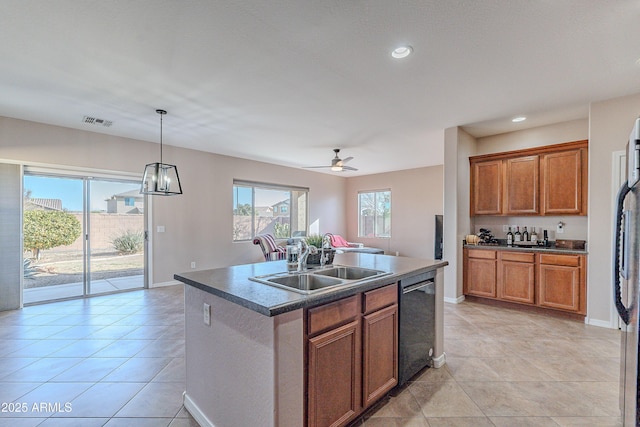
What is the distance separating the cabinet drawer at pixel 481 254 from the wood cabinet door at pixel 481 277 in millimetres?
46

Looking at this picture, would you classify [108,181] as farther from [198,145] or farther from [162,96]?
[162,96]

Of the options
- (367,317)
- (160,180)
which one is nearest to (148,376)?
(367,317)

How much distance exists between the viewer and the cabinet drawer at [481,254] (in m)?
4.30

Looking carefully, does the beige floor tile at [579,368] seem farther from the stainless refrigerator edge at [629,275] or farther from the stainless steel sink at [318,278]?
the stainless steel sink at [318,278]

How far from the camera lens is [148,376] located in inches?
94.7

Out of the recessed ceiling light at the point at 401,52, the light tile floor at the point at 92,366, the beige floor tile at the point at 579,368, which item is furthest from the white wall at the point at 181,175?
the beige floor tile at the point at 579,368

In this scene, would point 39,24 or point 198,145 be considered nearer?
point 39,24

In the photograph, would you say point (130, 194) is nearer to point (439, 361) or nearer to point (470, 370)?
point (439, 361)

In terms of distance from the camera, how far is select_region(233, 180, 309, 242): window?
6746 mm

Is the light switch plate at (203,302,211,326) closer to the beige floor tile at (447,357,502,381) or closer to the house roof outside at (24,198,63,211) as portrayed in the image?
the beige floor tile at (447,357,502,381)

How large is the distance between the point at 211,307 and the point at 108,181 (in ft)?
14.9

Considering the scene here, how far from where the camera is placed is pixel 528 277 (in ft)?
13.2

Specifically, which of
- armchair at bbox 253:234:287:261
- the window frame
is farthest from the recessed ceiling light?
the window frame

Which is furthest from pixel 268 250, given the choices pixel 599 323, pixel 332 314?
pixel 599 323
